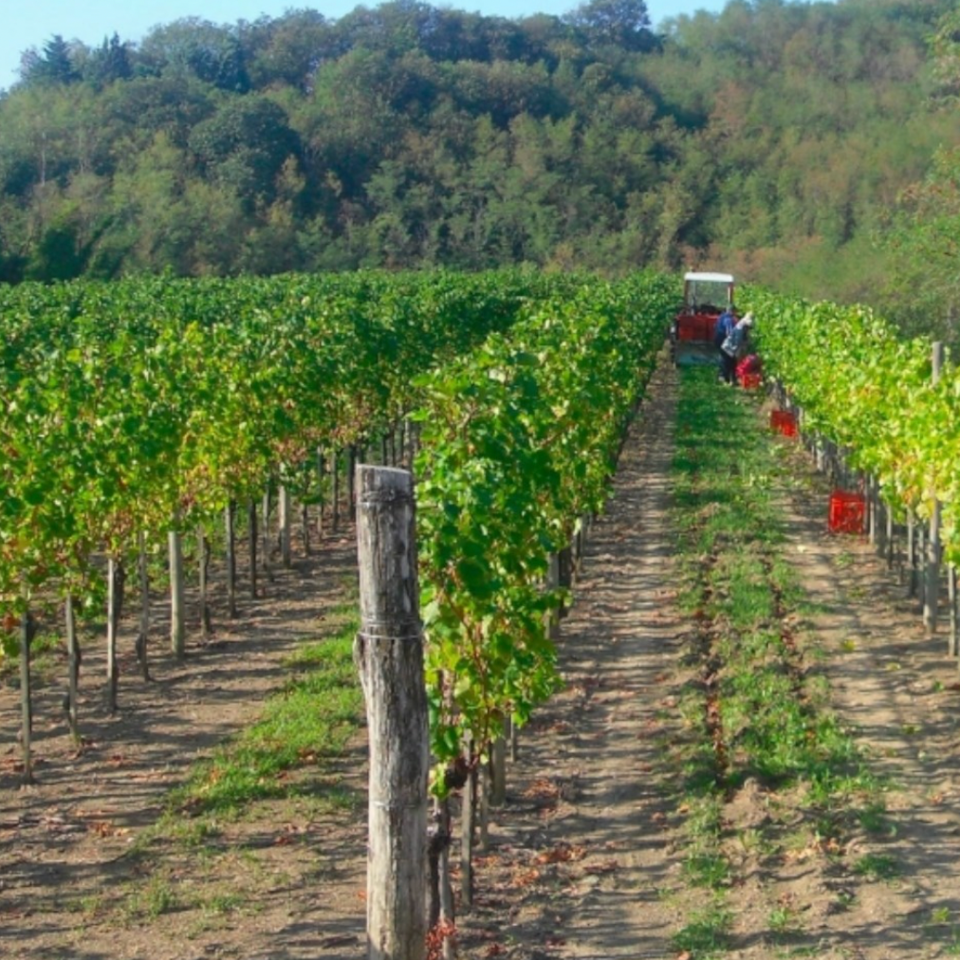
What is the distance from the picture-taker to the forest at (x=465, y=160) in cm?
5378

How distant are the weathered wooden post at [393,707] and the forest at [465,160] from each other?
3456 centimetres

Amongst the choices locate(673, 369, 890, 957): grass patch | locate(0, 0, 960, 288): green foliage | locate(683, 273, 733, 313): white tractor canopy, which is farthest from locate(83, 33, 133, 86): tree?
locate(673, 369, 890, 957): grass patch

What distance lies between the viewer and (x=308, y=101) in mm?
84812

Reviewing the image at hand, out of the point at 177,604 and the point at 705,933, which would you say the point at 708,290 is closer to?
the point at 177,604

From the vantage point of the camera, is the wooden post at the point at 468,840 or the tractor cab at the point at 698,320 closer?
the wooden post at the point at 468,840

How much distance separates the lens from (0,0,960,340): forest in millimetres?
53781

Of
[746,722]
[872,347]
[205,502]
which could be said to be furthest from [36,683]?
[872,347]

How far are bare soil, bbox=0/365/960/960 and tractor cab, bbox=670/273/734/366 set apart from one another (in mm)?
26797

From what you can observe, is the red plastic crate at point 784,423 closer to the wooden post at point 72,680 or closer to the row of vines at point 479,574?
the row of vines at point 479,574

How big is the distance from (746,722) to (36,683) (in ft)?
16.0

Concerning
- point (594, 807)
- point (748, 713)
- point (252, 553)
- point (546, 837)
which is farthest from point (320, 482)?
point (546, 837)

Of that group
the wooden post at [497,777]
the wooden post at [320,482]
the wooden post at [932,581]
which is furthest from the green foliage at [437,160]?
the wooden post at [497,777]

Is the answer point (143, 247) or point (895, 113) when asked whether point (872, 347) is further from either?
point (895, 113)

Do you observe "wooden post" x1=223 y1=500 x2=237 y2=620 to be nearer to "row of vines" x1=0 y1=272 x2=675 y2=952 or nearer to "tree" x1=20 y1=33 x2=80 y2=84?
"row of vines" x1=0 y1=272 x2=675 y2=952
